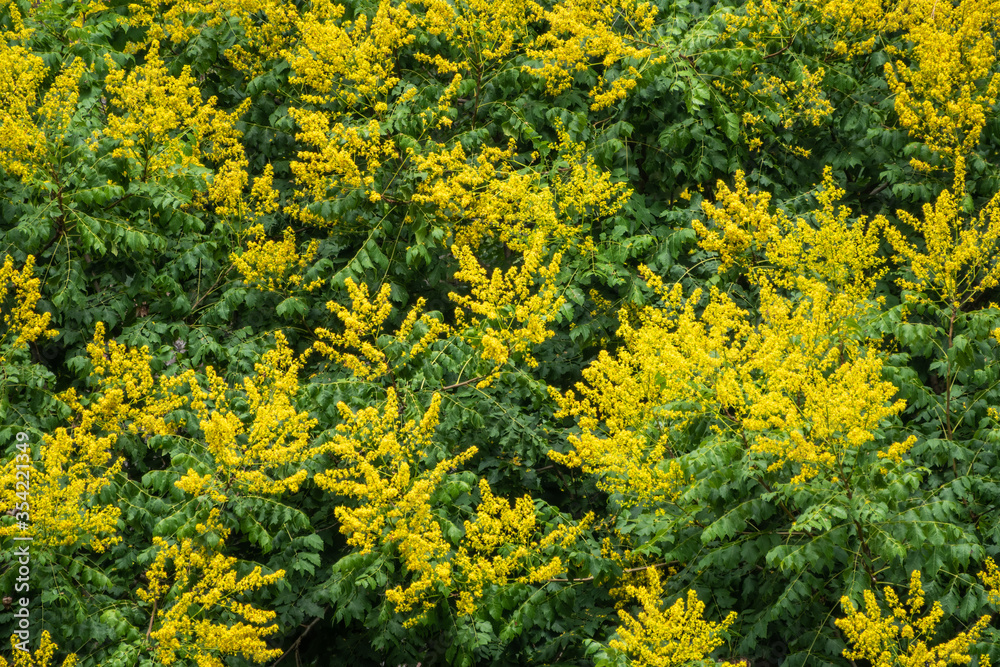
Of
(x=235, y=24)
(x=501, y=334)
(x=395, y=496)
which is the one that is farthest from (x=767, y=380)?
(x=235, y=24)

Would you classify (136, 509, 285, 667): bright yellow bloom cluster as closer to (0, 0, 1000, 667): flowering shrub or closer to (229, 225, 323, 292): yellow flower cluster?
(0, 0, 1000, 667): flowering shrub

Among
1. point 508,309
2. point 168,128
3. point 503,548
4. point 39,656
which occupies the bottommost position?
A: point 39,656

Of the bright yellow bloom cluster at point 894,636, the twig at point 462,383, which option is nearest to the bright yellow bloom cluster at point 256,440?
the twig at point 462,383

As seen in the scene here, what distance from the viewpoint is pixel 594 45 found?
5941 millimetres

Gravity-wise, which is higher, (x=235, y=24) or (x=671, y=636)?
(x=235, y=24)

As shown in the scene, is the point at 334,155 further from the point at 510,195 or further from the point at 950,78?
the point at 950,78

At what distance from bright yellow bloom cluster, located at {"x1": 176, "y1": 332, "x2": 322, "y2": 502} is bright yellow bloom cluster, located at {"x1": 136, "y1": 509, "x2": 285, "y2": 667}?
0.20 meters

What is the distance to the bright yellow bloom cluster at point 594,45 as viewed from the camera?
588 centimetres

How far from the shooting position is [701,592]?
4.67 meters

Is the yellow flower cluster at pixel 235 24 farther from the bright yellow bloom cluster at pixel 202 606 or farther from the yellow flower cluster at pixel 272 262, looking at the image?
the bright yellow bloom cluster at pixel 202 606

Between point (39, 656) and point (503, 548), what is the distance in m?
2.03

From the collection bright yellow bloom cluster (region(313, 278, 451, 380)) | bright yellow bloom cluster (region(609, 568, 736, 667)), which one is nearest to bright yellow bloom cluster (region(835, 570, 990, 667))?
bright yellow bloom cluster (region(609, 568, 736, 667))

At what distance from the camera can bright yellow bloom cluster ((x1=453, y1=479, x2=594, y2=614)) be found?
445 cm

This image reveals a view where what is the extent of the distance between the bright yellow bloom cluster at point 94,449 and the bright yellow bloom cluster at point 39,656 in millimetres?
416
